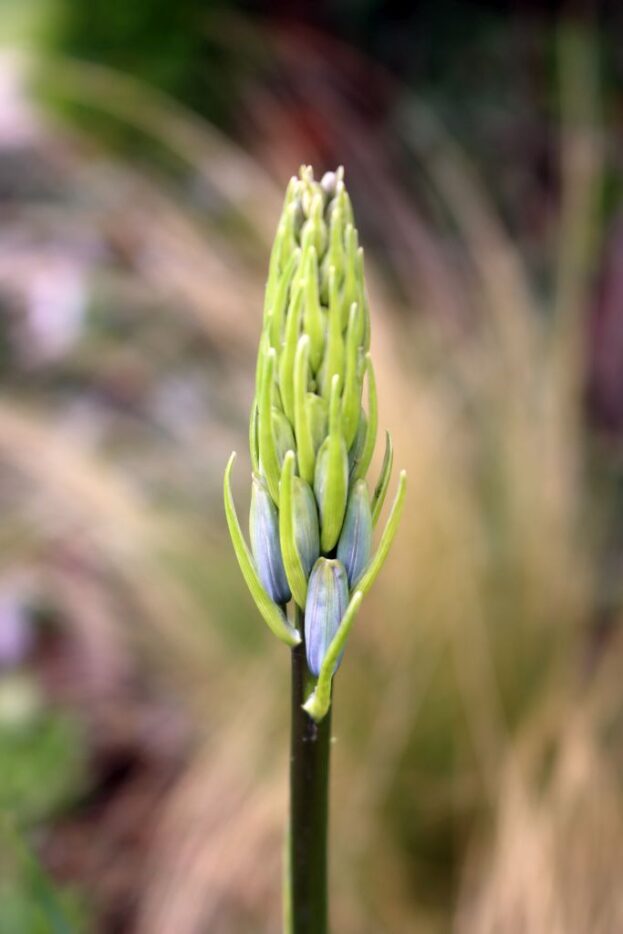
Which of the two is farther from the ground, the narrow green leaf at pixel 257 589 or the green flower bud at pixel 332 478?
the green flower bud at pixel 332 478

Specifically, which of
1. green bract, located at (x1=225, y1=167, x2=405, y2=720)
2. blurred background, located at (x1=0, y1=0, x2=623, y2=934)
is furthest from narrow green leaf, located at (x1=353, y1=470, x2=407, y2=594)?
blurred background, located at (x1=0, y1=0, x2=623, y2=934)

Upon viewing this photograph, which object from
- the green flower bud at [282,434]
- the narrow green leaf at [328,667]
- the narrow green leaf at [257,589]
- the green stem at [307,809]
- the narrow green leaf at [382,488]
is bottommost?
the green stem at [307,809]

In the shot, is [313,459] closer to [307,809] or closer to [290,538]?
[290,538]

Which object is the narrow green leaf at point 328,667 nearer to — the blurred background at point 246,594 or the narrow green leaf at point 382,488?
the narrow green leaf at point 382,488

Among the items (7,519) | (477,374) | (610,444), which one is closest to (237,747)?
(7,519)

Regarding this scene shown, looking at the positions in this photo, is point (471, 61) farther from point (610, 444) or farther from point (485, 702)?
point (485, 702)

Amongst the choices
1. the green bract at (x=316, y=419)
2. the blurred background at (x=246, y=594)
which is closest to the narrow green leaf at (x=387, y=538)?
the green bract at (x=316, y=419)

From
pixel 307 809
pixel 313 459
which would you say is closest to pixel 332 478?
pixel 313 459
